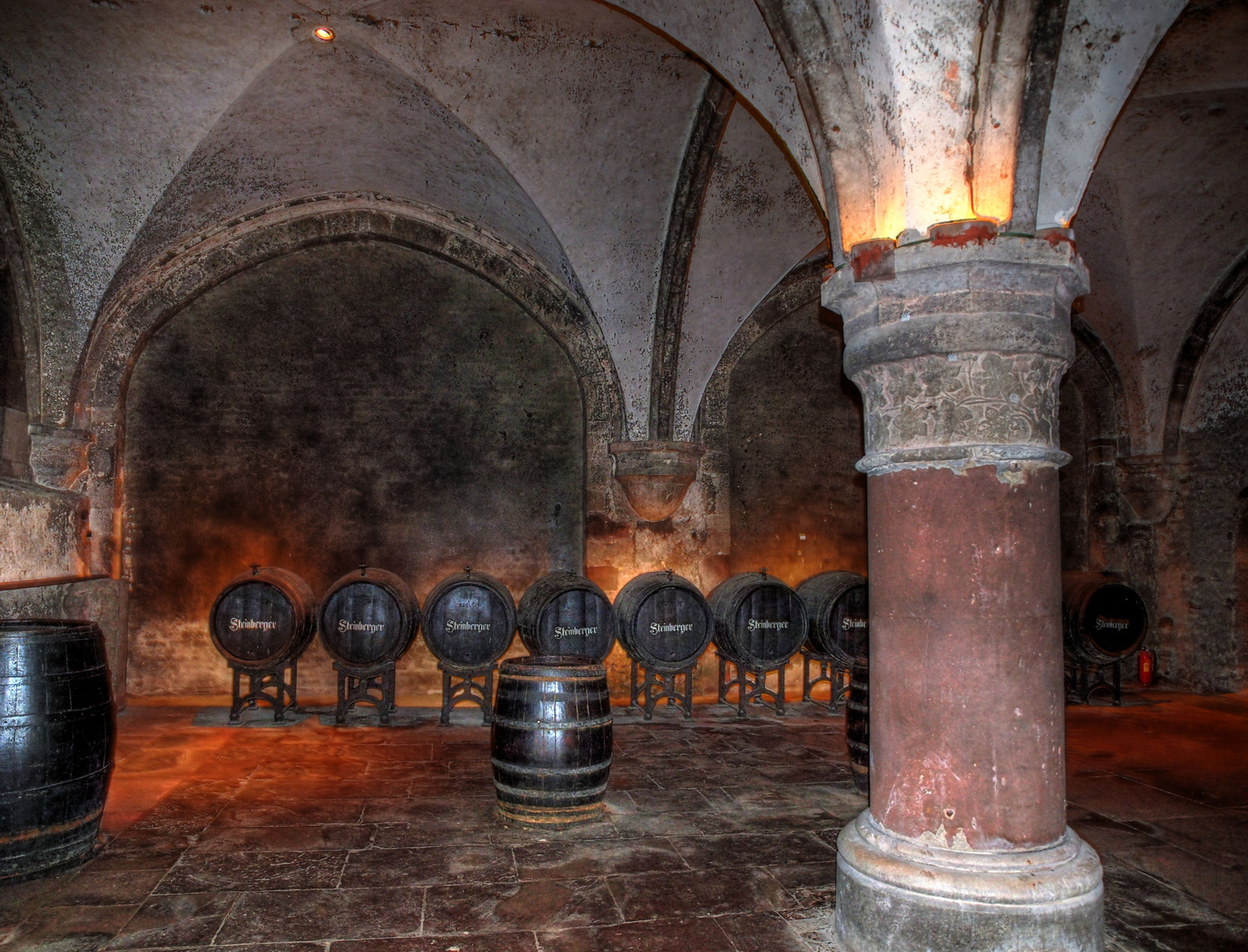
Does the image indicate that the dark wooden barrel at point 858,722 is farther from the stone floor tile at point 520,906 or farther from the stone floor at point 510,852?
the stone floor tile at point 520,906

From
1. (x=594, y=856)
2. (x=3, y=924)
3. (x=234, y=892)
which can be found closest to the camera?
(x=3, y=924)

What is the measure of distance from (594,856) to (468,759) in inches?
74.9

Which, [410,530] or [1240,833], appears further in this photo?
[410,530]

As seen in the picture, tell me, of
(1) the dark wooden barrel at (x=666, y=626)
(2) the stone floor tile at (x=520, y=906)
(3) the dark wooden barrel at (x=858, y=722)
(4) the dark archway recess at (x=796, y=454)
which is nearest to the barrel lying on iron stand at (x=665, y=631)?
(1) the dark wooden barrel at (x=666, y=626)

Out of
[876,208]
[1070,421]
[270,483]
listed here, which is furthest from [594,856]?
[1070,421]

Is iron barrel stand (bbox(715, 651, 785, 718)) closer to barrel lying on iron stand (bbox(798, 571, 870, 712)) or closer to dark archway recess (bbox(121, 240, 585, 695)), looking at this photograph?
barrel lying on iron stand (bbox(798, 571, 870, 712))

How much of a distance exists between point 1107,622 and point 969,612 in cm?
576

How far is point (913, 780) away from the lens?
288 centimetres

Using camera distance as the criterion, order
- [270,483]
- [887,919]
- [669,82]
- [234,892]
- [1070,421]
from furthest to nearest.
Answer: [1070,421]
[270,483]
[669,82]
[234,892]
[887,919]

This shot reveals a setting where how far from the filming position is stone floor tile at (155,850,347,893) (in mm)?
3375

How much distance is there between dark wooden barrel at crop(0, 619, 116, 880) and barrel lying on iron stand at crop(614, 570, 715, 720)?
378 centimetres

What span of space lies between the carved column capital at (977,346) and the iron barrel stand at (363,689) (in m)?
4.69

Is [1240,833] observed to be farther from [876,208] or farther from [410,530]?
[410,530]

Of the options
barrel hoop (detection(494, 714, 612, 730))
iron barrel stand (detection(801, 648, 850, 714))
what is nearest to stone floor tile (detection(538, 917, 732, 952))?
barrel hoop (detection(494, 714, 612, 730))
